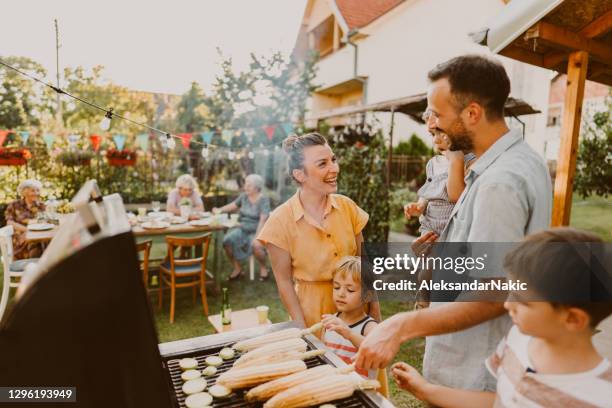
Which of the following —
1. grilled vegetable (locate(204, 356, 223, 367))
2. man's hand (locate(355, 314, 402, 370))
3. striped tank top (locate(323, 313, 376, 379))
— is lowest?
striped tank top (locate(323, 313, 376, 379))

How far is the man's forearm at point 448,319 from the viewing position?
5.14ft

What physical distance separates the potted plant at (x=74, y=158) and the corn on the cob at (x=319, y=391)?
12412mm

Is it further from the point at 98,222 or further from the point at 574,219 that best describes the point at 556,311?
the point at 574,219

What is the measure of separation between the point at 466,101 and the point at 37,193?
7.76 metres

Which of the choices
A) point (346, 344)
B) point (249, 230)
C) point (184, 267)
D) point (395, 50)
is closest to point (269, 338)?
point (346, 344)

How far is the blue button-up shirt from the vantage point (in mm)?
1499

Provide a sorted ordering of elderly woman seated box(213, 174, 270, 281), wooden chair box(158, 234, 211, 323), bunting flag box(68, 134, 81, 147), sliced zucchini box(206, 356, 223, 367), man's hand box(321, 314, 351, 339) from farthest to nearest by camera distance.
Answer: bunting flag box(68, 134, 81, 147) → elderly woman seated box(213, 174, 270, 281) → wooden chair box(158, 234, 211, 323) → man's hand box(321, 314, 351, 339) → sliced zucchini box(206, 356, 223, 367)

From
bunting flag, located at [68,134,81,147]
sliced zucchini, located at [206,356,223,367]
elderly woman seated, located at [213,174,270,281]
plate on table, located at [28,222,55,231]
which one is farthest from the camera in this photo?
bunting flag, located at [68,134,81,147]

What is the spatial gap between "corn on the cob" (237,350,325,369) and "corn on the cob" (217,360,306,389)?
0.05 meters

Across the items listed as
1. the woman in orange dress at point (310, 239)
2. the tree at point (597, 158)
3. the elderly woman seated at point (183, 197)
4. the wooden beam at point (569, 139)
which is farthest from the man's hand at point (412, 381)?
the tree at point (597, 158)

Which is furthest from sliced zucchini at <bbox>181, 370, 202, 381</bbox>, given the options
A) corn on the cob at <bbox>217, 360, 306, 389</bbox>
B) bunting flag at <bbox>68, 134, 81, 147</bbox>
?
bunting flag at <bbox>68, 134, 81, 147</bbox>

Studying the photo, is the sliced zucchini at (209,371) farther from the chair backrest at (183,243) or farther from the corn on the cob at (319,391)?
the chair backrest at (183,243)

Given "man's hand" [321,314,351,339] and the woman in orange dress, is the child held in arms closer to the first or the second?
"man's hand" [321,314,351,339]

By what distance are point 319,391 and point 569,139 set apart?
341 cm
